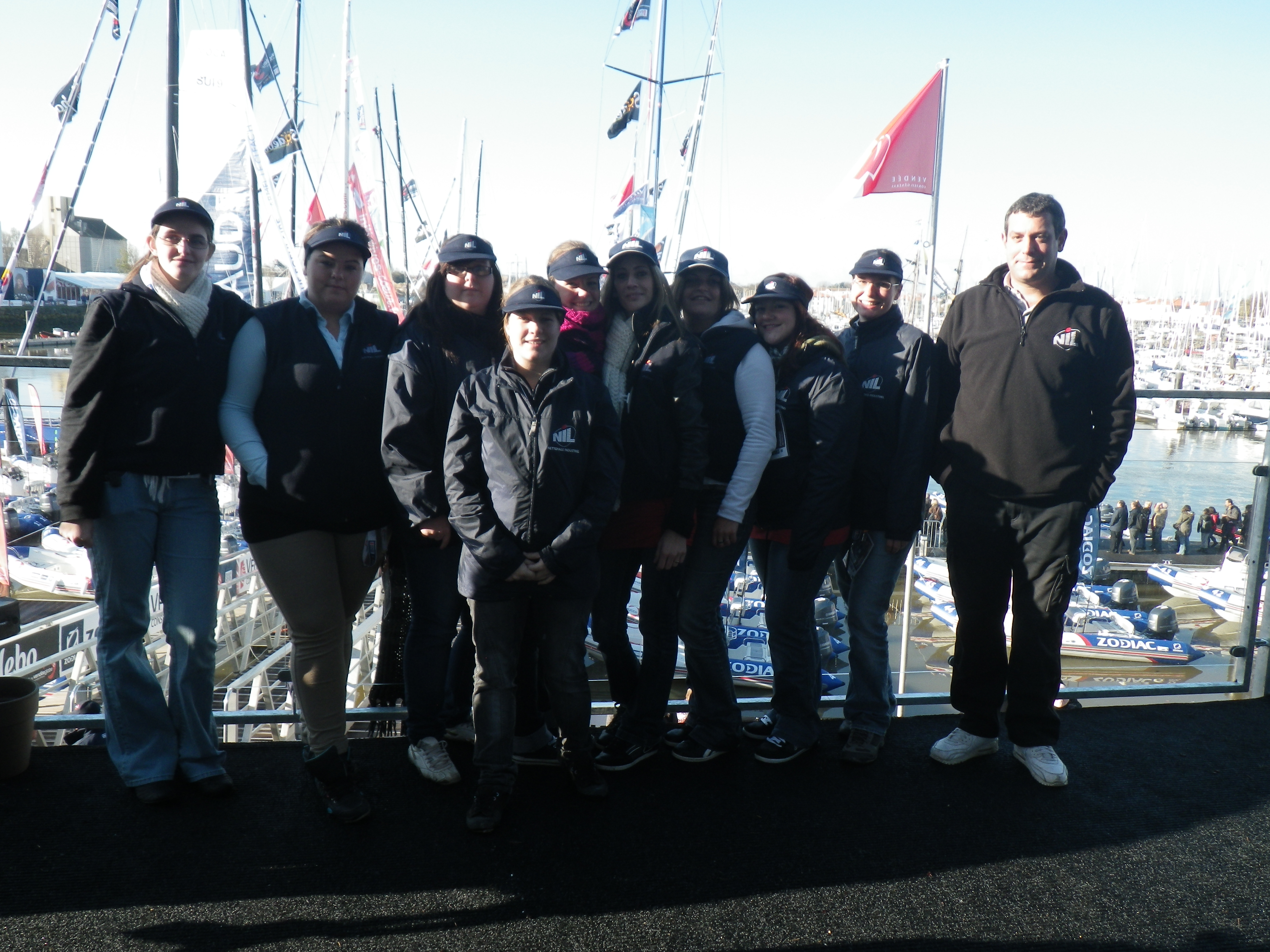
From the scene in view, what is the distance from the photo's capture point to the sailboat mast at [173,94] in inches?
342

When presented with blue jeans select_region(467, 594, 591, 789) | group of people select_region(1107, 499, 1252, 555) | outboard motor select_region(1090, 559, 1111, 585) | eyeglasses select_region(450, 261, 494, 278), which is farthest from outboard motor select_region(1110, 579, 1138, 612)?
eyeglasses select_region(450, 261, 494, 278)

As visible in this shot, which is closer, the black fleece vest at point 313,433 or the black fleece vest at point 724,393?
the black fleece vest at point 313,433

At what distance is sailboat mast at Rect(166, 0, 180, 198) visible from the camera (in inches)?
342

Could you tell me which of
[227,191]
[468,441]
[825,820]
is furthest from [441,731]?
[227,191]

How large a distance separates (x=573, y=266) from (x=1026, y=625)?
1.92 m

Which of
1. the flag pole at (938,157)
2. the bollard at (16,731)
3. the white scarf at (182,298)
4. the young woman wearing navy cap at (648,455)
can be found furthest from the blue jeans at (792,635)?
the flag pole at (938,157)

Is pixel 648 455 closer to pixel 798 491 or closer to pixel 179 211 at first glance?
pixel 798 491

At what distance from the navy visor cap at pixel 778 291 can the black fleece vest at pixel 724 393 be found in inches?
6.0

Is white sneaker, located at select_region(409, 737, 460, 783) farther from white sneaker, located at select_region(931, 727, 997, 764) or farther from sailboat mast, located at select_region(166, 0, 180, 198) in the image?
sailboat mast, located at select_region(166, 0, 180, 198)

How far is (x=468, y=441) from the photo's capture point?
241 cm

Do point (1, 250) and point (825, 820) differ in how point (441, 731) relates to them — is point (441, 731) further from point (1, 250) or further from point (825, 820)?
point (1, 250)

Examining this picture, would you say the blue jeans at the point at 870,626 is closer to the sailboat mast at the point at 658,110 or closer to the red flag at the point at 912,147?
the red flag at the point at 912,147

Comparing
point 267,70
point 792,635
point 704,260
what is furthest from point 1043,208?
point 267,70

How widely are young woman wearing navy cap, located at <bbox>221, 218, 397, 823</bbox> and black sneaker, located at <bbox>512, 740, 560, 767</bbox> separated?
55 centimetres
